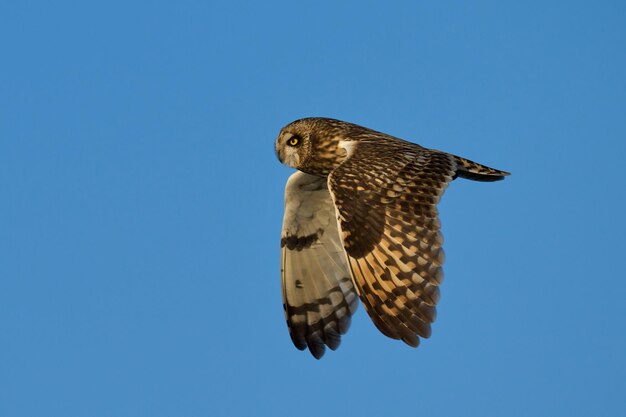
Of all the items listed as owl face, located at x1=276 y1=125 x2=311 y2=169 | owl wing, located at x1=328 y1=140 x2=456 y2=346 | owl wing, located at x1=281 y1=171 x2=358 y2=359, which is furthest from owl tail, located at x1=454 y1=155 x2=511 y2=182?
owl wing, located at x1=281 y1=171 x2=358 y2=359

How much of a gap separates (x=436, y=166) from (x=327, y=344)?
3084mm

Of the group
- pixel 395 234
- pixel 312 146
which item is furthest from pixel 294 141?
pixel 395 234

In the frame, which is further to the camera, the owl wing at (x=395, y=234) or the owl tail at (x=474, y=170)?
the owl tail at (x=474, y=170)

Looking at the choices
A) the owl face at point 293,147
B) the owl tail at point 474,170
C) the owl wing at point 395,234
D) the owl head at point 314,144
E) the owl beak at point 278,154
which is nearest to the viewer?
the owl wing at point 395,234

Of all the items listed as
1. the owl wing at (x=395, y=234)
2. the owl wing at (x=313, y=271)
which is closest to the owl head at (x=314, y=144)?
the owl wing at (x=313, y=271)

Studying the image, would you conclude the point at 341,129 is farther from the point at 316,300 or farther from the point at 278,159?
the point at 316,300

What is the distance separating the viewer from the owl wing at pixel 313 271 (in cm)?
1244

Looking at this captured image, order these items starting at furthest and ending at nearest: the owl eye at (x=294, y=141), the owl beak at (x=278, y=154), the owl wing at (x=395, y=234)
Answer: the owl beak at (x=278, y=154), the owl eye at (x=294, y=141), the owl wing at (x=395, y=234)

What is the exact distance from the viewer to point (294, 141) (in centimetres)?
1180

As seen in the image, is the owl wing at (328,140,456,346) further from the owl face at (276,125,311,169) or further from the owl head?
the owl face at (276,125,311,169)

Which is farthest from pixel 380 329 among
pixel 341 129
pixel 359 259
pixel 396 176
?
pixel 341 129

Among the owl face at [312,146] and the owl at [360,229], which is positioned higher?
the owl face at [312,146]

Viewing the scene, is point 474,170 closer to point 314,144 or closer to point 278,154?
point 314,144

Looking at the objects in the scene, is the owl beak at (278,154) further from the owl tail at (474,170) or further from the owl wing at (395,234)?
the owl tail at (474,170)
